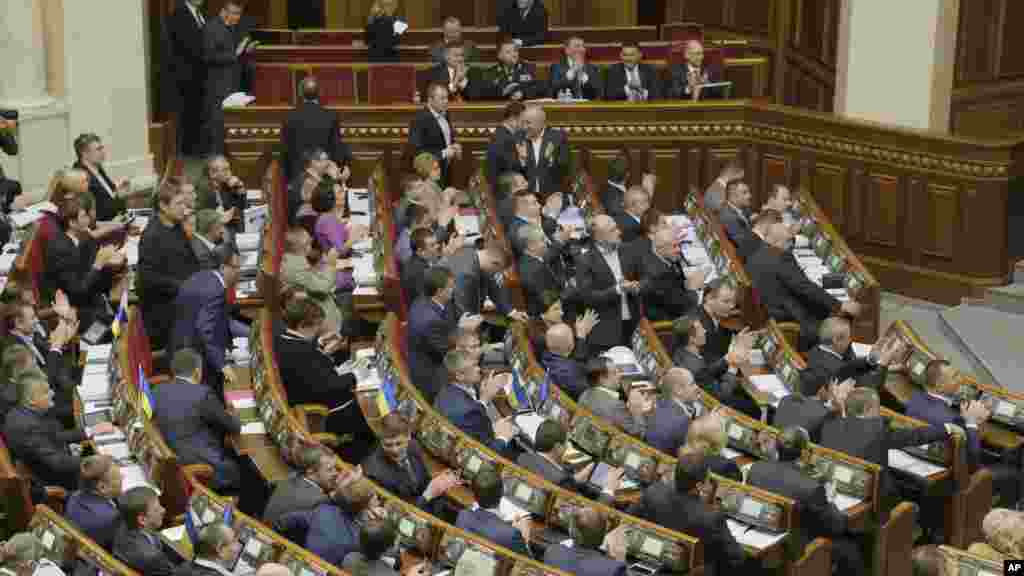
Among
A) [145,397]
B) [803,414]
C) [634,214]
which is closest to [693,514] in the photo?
[803,414]

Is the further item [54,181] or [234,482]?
[54,181]

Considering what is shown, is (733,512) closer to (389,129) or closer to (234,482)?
(234,482)

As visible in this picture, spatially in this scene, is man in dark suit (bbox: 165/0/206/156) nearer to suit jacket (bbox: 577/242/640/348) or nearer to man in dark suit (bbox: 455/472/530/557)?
suit jacket (bbox: 577/242/640/348)

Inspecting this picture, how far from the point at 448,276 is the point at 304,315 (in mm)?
958

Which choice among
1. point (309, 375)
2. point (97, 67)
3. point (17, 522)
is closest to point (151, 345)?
point (309, 375)

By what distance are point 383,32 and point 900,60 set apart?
166 inches

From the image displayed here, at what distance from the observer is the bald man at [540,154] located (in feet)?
38.5

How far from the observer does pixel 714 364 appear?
866 cm

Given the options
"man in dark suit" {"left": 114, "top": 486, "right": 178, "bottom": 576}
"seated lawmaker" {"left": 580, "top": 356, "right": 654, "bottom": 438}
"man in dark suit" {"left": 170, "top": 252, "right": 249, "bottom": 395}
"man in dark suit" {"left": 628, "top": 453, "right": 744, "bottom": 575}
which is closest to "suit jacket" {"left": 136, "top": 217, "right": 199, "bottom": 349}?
"man in dark suit" {"left": 170, "top": 252, "right": 249, "bottom": 395}

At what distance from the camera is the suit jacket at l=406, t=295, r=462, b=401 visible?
8.72 meters

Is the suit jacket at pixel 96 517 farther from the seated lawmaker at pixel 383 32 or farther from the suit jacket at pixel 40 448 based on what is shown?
the seated lawmaker at pixel 383 32

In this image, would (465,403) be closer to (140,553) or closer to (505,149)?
(140,553)

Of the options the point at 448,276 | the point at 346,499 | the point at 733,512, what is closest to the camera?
the point at 346,499

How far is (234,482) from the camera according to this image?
7.67 metres
